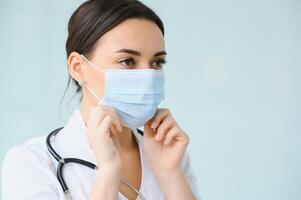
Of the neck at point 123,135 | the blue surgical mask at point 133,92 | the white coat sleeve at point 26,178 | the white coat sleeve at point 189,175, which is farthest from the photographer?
the white coat sleeve at point 189,175

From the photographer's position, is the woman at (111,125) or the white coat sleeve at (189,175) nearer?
the woman at (111,125)

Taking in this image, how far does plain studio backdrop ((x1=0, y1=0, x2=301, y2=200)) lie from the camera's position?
1.95 m

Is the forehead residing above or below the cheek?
above

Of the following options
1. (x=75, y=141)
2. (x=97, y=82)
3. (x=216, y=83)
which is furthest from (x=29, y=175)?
(x=216, y=83)

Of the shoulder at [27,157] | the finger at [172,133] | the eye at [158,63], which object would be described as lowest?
the shoulder at [27,157]

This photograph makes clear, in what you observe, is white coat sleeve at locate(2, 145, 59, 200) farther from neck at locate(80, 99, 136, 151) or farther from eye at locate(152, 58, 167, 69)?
eye at locate(152, 58, 167, 69)

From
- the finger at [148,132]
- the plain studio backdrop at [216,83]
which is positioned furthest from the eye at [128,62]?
the plain studio backdrop at [216,83]

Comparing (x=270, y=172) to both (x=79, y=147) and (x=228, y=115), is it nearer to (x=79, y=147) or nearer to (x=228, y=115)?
(x=228, y=115)

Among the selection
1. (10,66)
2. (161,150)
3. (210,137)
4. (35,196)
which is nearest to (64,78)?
(10,66)

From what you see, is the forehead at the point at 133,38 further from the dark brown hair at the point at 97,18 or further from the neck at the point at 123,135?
the neck at the point at 123,135

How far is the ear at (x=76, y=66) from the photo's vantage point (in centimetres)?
127

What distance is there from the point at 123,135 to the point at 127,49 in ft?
1.03

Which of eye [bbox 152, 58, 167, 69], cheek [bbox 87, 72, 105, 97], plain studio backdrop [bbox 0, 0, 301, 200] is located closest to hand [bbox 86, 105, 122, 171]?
cheek [bbox 87, 72, 105, 97]

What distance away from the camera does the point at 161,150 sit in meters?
1.33
